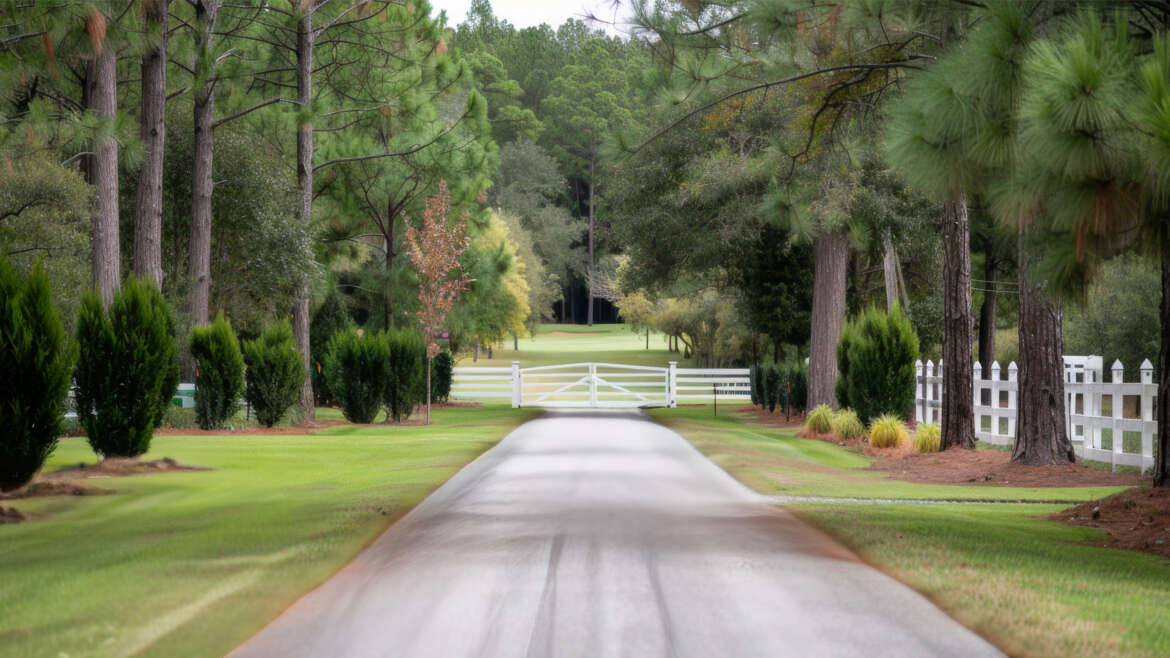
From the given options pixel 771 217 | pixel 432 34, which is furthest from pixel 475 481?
pixel 432 34

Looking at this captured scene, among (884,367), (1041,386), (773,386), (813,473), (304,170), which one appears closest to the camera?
(1041,386)

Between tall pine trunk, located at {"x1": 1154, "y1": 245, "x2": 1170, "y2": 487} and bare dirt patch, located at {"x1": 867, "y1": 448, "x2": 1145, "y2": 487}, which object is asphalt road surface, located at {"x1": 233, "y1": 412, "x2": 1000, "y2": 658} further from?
bare dirt patch, located at {"x1": 867, "y1": 448, "x2": 1145, "y2": 487}

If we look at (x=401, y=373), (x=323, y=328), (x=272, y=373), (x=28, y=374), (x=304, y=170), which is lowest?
(x=401, y=373)

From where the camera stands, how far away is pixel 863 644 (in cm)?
555

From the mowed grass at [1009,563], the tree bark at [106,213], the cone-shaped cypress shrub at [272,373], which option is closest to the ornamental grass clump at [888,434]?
the mowed grass at [1009,563]

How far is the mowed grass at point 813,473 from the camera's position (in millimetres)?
12438

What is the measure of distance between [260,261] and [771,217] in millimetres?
17158

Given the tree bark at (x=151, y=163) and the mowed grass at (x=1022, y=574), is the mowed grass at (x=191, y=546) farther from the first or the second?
the tree bark at (x=151, y=163)

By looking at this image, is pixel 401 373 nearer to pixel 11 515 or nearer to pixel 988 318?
pixel 11 515

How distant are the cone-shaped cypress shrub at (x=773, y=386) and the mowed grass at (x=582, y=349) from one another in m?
27.3

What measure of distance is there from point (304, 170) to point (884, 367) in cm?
1536

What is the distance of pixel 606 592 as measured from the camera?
21.7 ft

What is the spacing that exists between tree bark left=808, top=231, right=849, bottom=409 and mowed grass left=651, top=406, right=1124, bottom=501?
2.73 meters

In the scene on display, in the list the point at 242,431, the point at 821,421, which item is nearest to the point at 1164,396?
the point at 821,421
